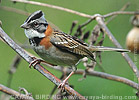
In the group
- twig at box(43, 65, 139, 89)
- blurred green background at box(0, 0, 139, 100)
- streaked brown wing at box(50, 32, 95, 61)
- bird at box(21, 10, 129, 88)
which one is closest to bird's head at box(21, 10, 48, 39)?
bird at box(21, 10, 129, 88)

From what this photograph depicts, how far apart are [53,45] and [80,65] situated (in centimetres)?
135

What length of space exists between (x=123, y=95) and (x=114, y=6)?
5.58 feet

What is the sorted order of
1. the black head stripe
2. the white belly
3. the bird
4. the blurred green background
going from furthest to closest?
the blurred green background → the white belly → the bird → the black head stripe

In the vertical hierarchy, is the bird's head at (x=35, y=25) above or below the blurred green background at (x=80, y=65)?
below

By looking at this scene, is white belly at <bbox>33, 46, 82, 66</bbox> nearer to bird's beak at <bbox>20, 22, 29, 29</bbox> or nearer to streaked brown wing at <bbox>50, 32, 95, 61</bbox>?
streaked brown wing at <bbox>50, 32, 95, 61</bbox>

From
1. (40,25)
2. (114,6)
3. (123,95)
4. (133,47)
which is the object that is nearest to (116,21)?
(114,6)

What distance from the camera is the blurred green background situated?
345 cm

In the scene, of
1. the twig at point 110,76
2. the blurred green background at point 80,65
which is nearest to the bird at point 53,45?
the twig at point 110,76

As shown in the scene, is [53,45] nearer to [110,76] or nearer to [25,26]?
[25,26]

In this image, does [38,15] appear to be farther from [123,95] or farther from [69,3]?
[69,3]

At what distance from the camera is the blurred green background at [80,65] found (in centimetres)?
345

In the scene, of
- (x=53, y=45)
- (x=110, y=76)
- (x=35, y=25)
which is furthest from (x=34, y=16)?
(x=110, y=76)

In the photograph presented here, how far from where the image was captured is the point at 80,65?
159 inches

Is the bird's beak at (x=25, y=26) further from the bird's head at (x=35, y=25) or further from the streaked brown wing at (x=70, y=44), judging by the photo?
the streaked brown wing at (x=70, y=44)
